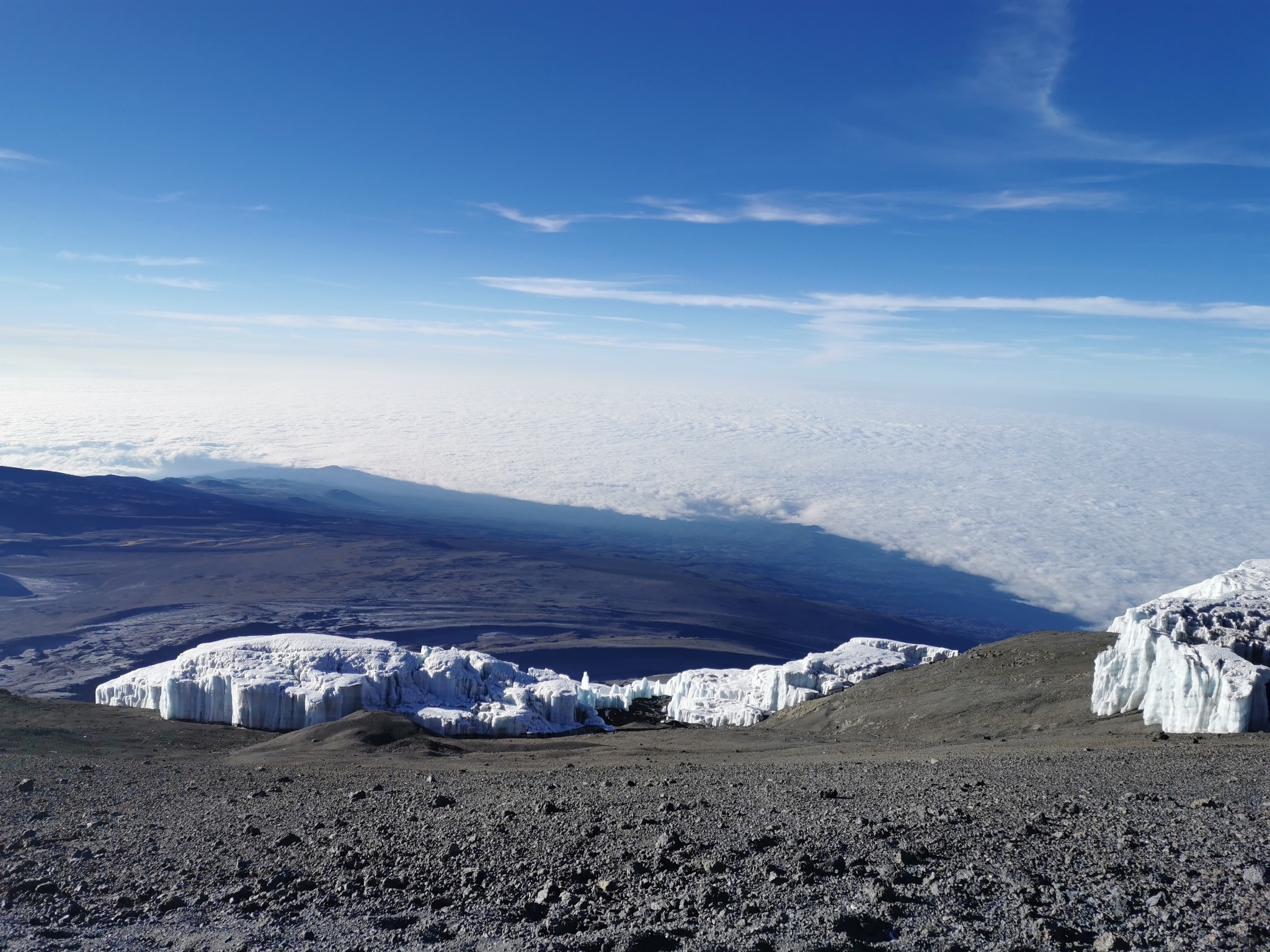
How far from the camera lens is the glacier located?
33969mm

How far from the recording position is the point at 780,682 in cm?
3875

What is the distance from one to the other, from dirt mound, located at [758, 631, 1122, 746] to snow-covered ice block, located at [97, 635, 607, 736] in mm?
11389

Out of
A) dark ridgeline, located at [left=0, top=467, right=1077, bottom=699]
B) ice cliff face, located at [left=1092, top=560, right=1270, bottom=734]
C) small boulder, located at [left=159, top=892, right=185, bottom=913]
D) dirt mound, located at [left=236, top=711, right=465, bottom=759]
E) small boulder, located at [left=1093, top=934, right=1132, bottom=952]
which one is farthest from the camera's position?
dark ridgeline, located at [left=0, top=467, right=1077, bottom=699]

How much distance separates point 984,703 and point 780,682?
12699 millimetres

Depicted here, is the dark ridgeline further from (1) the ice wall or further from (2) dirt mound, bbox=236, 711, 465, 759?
(2) dirt mound, bbox=236, 711, 465, 759

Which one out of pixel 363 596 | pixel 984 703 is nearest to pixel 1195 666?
pixel 984 703

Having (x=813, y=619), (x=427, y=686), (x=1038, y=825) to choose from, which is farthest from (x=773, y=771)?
(x=813, y=619)

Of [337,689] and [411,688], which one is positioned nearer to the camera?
[337,689]

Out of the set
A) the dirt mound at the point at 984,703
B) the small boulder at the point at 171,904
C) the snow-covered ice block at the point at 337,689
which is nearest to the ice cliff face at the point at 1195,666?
the dirt mound at the point at 984,703

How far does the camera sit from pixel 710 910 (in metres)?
8.27

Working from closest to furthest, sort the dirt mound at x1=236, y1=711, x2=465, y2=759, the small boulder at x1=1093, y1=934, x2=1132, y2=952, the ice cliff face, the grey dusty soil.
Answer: the small boulder at x1=1093, y1=934, x2=1132, y2=952, the grey dusty soil, the ice cliff face, the dirt mound at x1=236, y1=711, x2=465, y2=759

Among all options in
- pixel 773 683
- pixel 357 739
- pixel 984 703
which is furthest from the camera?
pixel 773 683

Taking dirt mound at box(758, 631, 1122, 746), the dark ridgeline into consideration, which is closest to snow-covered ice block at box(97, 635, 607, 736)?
dirt mound at box(758, 631, 1122, 746)

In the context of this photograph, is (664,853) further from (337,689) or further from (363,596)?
(363,596)
